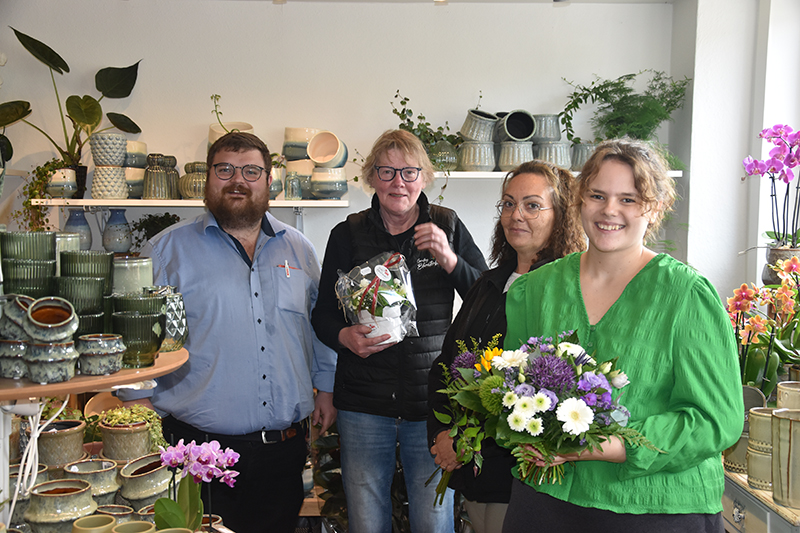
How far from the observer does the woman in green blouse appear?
45.8 inches

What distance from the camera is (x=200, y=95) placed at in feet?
11.8

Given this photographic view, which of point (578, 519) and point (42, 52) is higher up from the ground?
point (42, 52)

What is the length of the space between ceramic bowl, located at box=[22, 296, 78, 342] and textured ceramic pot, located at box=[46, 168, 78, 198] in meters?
2.60

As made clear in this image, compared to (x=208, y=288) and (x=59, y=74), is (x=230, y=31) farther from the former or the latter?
(x=208, y=288)

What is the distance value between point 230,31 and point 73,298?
2.95 meters

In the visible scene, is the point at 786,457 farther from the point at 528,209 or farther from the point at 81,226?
the point at 81,226

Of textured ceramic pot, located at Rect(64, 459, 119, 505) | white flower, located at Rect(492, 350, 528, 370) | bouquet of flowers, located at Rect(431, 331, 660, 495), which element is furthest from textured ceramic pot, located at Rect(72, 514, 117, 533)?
white flower, located at Rect(492, 350, 528, 370)

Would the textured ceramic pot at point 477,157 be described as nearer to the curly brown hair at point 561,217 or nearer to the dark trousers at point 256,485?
the curly brown hair at point 561,217

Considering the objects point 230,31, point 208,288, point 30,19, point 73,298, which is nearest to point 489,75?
point 230,31

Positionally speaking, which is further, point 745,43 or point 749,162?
point 745,43

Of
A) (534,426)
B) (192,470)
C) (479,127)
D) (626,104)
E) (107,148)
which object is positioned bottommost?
(192,470)

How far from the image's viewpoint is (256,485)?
2008 millimetres

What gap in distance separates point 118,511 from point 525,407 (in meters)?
0.80

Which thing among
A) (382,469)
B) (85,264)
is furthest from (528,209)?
(85,264)
